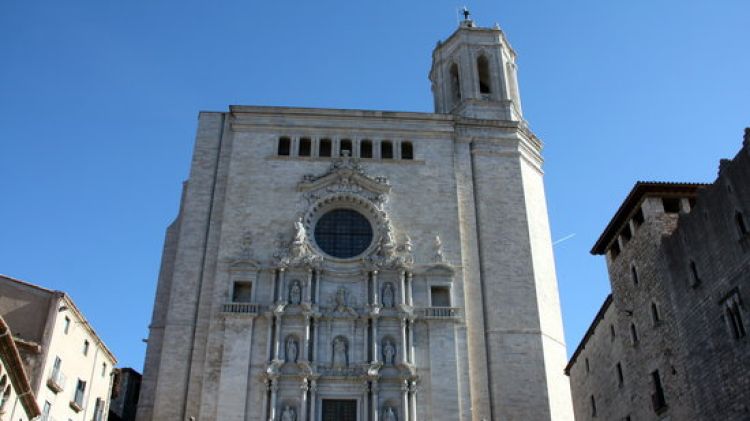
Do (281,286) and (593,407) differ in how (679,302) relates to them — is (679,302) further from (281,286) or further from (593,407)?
(281,286)

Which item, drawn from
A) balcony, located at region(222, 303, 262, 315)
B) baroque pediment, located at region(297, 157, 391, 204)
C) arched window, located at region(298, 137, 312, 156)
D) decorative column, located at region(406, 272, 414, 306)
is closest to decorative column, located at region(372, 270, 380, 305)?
decorative column, located at region(406, 272, 414, 306)

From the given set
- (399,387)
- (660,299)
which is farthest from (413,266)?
(660,299)

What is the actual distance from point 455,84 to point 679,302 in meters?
18.3

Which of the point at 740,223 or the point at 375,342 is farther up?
the point at 375,342

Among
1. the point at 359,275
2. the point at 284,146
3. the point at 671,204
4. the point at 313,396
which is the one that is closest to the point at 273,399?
the point at 313,396

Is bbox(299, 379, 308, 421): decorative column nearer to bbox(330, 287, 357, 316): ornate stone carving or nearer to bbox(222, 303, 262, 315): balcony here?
bbox(330, 287, 357, 316): ornate stone carving

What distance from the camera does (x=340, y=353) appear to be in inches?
1040

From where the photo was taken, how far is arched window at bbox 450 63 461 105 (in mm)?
35909

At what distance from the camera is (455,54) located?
3631 cm

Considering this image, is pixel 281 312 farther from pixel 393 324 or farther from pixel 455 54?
pixel 455 54

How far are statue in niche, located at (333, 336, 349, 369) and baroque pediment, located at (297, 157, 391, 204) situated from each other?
6.19 metres

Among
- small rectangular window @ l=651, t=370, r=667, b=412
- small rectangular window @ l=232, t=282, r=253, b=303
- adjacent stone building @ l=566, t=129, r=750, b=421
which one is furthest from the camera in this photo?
small rectangular window @ l=232, t=282, r=253, b=303

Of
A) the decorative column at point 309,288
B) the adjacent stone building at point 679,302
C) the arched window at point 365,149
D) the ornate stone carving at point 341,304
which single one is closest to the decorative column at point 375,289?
the ornate stone carving at point 341,304

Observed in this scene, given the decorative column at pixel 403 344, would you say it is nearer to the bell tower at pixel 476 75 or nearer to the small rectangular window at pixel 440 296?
the small rectangular window at pixel 440 296
